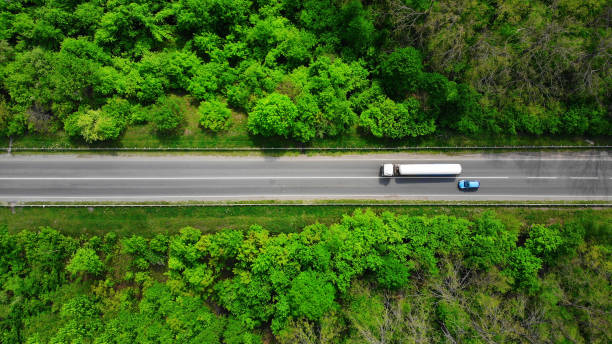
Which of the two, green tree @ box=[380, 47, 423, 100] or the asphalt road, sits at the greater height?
green tree @ box=[380, 47, 423, 100]

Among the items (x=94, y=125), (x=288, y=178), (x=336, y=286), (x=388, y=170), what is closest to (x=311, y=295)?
(x=336, y=286)

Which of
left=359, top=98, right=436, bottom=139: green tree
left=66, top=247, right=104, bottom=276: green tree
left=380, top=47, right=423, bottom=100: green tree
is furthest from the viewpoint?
left=359, top=98, right=436, bottom=139: green tree

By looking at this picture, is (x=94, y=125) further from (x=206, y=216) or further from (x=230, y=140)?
(x=206, y=216)

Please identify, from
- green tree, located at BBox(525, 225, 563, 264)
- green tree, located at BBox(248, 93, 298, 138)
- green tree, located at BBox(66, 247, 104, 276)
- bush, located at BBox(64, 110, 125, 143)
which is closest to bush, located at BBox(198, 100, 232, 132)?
green tree, located at BBox(248, 93, 298, 138)

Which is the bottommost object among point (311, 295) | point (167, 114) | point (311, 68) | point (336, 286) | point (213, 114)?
point (336, 286)

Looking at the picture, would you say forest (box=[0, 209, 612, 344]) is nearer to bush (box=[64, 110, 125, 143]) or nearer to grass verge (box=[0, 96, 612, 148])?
grass verge (box=[0, 96, 612, 148])

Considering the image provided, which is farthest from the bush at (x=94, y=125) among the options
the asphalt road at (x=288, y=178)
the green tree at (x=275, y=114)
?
the green tree at (x=275, y=114)

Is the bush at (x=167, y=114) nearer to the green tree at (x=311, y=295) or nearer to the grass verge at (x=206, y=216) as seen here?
the grass verge at (x=206, y=216)
